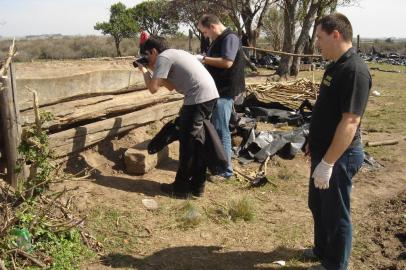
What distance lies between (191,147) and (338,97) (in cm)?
218

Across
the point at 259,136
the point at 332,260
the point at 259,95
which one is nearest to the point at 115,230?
the point at 332,260

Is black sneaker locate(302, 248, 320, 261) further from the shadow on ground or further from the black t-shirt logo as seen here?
the black t-shirt logo

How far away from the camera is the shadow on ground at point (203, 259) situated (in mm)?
3750

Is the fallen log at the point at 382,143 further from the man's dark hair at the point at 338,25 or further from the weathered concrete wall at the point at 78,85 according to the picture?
the man's dark hair at the point at 338,25

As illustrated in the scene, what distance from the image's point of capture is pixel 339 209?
3.18 metres

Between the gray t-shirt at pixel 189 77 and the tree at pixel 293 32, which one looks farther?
the tree at pixel 293 32

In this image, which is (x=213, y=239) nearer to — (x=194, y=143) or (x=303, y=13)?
(x=194, y=143)

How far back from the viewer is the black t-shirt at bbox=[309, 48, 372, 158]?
9.17 ft

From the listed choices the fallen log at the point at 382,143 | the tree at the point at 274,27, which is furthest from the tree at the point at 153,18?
the fallen log at the point at 382,143

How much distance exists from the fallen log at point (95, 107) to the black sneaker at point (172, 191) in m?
1.21

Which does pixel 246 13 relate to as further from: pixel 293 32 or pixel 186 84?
pixel 186 84

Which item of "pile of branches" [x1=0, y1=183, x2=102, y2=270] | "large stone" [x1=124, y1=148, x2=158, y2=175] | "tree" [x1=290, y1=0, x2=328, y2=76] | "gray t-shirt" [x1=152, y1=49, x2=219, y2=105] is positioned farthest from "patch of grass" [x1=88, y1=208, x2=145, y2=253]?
"tree" [x1=290, y1=0, x2=328, y2=76]

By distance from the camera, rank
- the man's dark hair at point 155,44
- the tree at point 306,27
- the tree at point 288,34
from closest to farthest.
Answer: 1. the man's dark hair at point 155,44
2. the tree at point 288,34
3. the tree at point 306,27

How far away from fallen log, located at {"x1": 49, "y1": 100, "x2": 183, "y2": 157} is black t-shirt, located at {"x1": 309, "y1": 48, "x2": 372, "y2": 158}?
255cm
